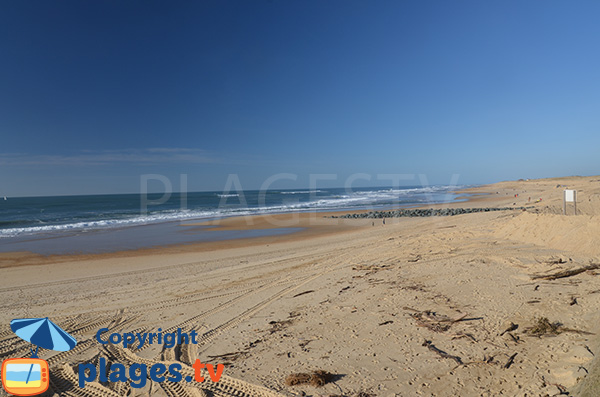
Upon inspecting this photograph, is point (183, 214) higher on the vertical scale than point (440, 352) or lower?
higher

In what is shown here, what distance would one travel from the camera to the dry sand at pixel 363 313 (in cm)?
353

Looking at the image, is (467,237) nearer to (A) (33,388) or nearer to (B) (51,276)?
(A) (33,388)

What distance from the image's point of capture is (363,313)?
208 inches

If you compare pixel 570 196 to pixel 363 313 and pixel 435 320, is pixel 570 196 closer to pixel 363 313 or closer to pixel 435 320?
pixel 435 320

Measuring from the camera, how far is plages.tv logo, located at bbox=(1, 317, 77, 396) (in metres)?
3.37

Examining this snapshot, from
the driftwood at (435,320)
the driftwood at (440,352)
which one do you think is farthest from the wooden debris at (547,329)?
the driftwood at (440,352)

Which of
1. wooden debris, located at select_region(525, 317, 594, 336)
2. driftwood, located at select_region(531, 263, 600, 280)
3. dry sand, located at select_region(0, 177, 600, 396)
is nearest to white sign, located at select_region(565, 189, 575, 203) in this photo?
dry sand, located at select_region(0, 177, 600, 396)

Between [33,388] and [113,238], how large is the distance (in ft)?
56.5

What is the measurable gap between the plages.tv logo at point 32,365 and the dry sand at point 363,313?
0.29 metres

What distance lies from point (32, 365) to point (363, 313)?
4457 millimetres

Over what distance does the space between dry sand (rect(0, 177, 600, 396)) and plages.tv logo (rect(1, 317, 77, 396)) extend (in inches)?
11.3

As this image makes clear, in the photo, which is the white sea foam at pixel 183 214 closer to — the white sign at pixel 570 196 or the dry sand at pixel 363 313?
the dry sand at pixel 363 313

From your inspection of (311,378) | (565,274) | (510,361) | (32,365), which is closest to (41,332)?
(32,365)

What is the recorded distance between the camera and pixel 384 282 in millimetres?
6828
